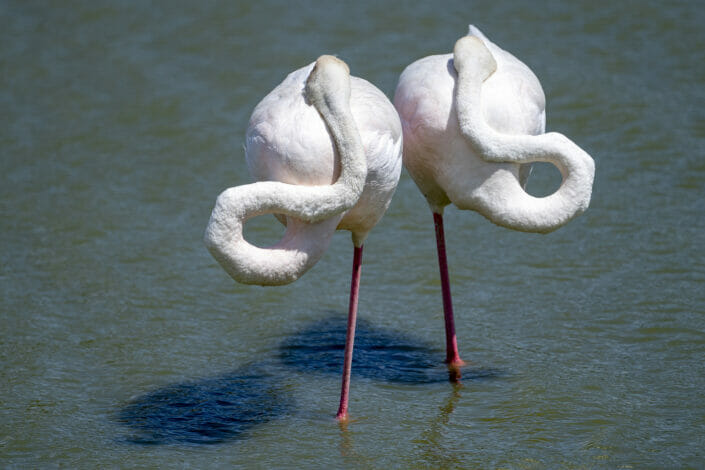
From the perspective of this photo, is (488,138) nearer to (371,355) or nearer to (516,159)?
(516,159)

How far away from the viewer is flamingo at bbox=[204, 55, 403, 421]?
12.6ft

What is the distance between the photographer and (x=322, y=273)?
6746mm

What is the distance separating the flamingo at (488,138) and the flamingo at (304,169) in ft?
1.26

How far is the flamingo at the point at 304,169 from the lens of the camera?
3.85 metres

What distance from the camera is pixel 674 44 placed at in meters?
9.66

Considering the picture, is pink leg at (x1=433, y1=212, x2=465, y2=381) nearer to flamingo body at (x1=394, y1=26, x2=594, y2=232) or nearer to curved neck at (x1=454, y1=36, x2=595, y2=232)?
flamingo body at (x1=394, y1=26, x2=594, y2=232)

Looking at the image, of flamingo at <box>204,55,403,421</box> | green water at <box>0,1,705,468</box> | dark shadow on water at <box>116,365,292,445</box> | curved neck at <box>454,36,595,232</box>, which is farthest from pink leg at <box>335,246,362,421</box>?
curved neck at <box>454,36,595,232</box>

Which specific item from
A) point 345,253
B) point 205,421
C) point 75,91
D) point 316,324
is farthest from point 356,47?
point 205,421

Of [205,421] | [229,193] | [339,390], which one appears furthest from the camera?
[339,390]

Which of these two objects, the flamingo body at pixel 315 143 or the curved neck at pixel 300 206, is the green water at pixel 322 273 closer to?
the curved neck at pixel 300 206

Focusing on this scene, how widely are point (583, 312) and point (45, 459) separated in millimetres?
3231

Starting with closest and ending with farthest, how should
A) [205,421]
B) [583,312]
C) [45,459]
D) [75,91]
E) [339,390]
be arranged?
[45,459] → [205,421] → [339,390] → [583,312] → [75,91]

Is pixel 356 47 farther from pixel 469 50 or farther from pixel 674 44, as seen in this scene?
pixel 469 50

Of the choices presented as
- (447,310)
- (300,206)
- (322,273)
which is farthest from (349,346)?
(322,273)
